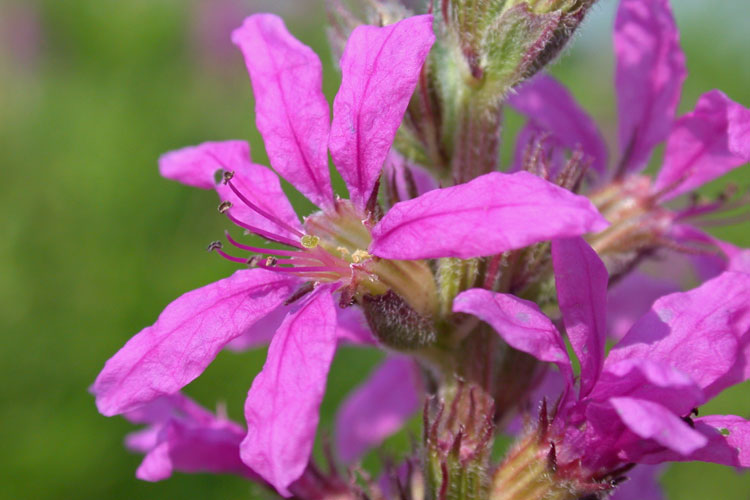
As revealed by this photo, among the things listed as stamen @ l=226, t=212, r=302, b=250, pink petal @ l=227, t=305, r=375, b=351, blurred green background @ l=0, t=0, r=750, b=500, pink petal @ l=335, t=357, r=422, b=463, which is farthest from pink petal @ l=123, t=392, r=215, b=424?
blurred green background @ l=0, t=0, r=750, b=500

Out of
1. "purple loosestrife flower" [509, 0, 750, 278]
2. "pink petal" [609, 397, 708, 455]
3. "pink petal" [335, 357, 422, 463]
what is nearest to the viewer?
"pink petal" [609, 397, 708, 455]

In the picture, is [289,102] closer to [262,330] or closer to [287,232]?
[287,232]

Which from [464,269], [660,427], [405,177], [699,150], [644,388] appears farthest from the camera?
[699,150]

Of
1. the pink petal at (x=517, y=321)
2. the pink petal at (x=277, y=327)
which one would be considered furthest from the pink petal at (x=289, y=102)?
the pink petal at (x=517, y=321)

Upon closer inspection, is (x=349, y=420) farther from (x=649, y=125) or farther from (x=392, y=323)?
(x=649, y=125)

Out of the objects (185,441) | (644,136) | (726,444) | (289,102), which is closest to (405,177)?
(289,102)

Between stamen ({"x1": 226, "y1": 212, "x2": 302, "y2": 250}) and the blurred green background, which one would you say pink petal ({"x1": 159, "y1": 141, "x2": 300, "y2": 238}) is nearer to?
stamen ({"x1": 226, "y1": 212, "x2": 302, "y2": 250})
